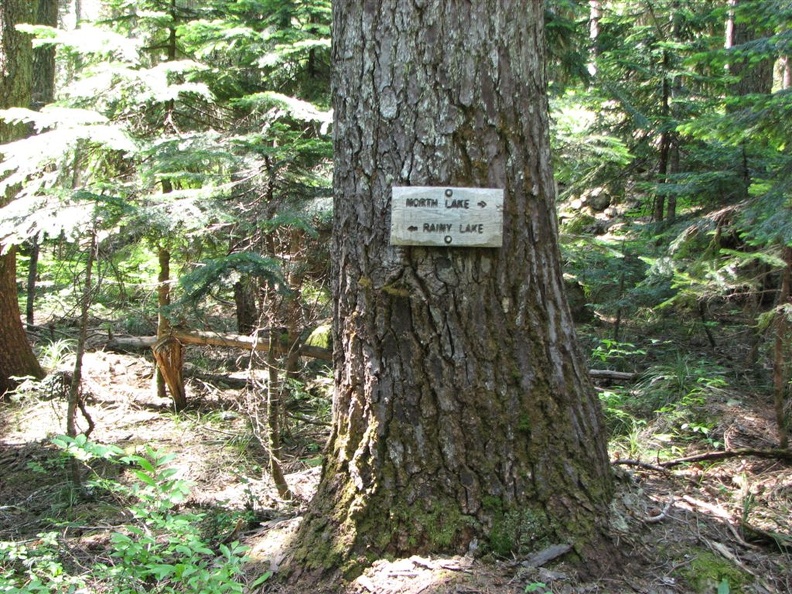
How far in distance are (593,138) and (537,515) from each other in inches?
200

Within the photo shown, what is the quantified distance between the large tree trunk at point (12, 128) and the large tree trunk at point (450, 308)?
18.1ft

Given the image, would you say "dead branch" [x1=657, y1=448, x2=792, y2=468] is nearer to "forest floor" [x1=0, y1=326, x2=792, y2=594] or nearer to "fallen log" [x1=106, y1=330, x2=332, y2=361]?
"forest floor" [x1=0, y1=326, x2=792, y2=594]

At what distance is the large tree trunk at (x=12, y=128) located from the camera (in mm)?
6332

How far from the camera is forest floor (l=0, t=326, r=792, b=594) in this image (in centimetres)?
223

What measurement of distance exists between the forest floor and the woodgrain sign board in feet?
4.08

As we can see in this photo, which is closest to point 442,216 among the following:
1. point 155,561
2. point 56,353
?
point 155,561

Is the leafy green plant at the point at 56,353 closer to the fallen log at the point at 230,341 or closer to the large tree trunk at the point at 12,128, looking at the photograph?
the large tree trunk at the point at 12,128

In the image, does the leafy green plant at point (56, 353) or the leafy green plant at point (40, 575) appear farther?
the leafy green plant at point (56, 353)

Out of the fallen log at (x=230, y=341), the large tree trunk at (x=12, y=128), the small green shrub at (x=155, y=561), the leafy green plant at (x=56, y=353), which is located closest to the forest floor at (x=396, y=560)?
the small green shrub at (x=155, y=561)

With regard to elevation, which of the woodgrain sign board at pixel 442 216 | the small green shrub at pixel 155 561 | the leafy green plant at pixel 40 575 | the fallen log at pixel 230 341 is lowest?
the leafy green plant at pixel 40 575

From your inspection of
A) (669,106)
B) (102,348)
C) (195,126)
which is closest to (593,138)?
(669,106)

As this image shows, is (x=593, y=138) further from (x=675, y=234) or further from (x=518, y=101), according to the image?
(x=518, y=101)

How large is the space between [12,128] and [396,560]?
21.5 feet

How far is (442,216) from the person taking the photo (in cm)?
226
